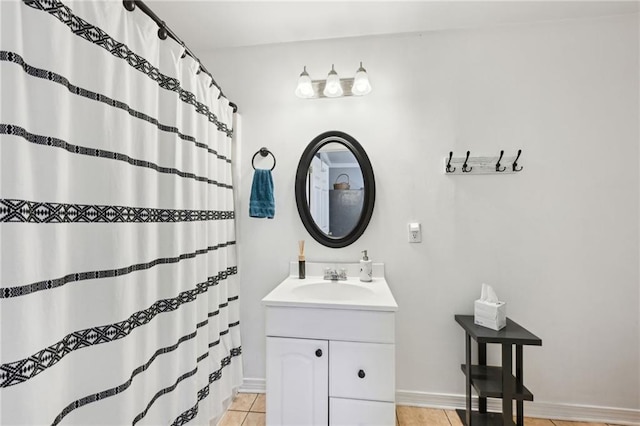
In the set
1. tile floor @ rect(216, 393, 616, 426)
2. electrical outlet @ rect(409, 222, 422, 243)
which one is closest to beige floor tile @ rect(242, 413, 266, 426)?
tile floor @ rect(216, 393, 616, 426)

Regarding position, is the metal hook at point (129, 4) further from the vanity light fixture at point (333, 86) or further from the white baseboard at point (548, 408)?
the white baseboard at point (548, 408)

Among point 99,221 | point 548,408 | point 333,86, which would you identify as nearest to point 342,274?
point 333,86

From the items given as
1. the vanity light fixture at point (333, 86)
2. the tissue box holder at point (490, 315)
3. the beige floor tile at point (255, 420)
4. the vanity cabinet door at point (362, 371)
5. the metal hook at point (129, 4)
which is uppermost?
the vanity light fixture at point (333, 86)

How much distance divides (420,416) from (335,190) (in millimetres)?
1486

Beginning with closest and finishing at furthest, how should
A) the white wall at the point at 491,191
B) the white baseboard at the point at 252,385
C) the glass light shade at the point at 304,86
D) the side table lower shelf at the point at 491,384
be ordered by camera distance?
1. the side table lower shelf at the point at 491,384
2. the white wall at the point at 491,191
3. the glass light shade at the point at 304,86
4. the white baseboard at the point at 252,385

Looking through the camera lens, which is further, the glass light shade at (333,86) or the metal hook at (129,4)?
the glass light shade at (333,86)

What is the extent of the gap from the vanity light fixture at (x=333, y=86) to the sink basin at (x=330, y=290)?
3.94 ft

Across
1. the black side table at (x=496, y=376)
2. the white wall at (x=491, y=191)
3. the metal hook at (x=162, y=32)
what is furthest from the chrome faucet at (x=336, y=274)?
the metal hook at (x=162, y=32)

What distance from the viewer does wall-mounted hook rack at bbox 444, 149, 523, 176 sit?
1820mm

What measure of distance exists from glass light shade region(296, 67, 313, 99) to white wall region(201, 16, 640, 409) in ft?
0.38

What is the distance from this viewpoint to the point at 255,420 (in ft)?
5.75

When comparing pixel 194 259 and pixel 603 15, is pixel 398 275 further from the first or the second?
pixel 603 15

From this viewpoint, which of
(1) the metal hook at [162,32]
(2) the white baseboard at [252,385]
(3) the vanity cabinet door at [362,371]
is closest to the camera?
(1) the metal hook at [162,32]

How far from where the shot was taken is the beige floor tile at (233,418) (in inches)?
68.2
